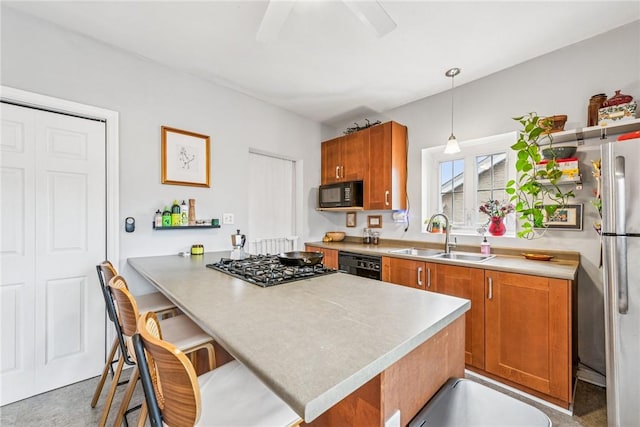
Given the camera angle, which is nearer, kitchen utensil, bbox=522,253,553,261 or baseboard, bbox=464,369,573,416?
baseboard, bbox=464,369,573,416

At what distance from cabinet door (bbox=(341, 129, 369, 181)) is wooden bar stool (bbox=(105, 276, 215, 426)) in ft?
8.11

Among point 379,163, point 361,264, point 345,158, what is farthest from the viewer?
point 345,158

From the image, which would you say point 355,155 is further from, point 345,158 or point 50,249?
point 50,249

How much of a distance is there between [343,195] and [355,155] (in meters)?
0.52

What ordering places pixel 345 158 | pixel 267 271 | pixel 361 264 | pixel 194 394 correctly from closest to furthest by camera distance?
pixel 194 394 → pixel 267 271 → pixel 361 264 → pixel 345 158

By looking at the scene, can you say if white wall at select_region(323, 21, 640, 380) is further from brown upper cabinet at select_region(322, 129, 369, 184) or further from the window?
brown upper cabinet at select_region(322, 129, 369, 184)

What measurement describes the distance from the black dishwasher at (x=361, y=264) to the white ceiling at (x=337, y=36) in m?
1.78

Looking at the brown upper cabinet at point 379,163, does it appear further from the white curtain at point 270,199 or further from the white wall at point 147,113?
the white wall at point 147,113

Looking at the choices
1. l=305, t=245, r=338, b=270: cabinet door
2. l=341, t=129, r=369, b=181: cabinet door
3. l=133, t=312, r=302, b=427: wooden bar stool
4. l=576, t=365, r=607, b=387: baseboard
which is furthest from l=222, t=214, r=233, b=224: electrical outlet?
l=576, t=365, r=607, b=387: baseboard

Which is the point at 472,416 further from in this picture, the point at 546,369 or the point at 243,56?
the point at 243,56

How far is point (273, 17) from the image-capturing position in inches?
57.9

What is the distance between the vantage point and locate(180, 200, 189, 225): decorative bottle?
248cm

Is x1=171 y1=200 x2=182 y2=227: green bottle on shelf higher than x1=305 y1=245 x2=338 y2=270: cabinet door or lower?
higher

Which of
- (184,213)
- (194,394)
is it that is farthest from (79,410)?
(194,394)
